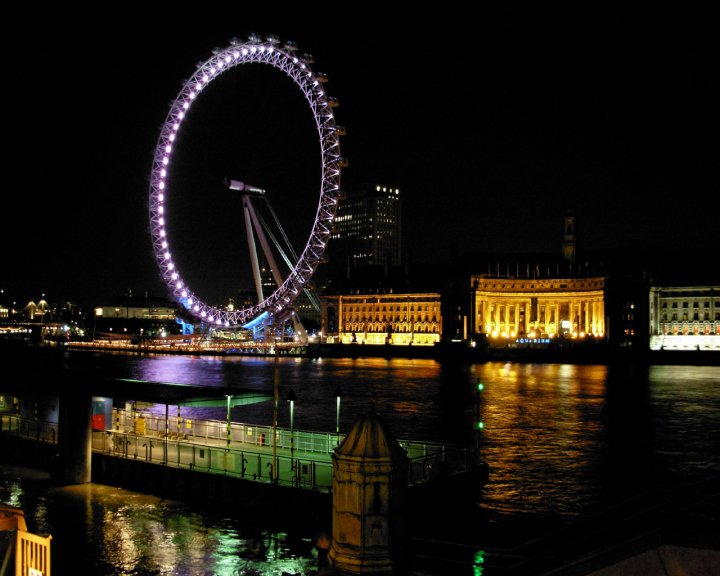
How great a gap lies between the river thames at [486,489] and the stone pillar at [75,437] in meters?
0.71

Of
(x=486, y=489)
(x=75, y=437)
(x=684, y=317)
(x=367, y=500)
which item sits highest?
(x=684, y=317)

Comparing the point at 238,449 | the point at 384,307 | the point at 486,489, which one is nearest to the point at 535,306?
the point at 384,307

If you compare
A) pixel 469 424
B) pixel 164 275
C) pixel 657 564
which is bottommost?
pixel 469 424

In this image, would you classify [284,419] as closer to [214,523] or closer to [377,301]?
[214,523]

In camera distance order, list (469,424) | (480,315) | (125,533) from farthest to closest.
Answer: (480,315), (469,424), (125,533)

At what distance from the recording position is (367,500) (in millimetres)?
9883

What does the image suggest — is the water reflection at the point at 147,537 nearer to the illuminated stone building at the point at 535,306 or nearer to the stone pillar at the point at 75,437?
the stone pillar at the point at 75,437

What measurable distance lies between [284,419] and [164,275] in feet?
128

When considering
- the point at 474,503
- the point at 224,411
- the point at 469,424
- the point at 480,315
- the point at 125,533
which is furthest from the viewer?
the point at 480,315

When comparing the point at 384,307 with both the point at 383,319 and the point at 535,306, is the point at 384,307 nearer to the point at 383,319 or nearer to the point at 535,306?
the point at 383,319

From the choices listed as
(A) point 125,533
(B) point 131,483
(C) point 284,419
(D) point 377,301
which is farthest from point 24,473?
(D) point 377,301

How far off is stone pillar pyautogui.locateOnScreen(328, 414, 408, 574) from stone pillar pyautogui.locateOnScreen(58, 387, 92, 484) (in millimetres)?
18666

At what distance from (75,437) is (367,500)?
19.0 metres

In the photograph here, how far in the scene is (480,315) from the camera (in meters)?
166
